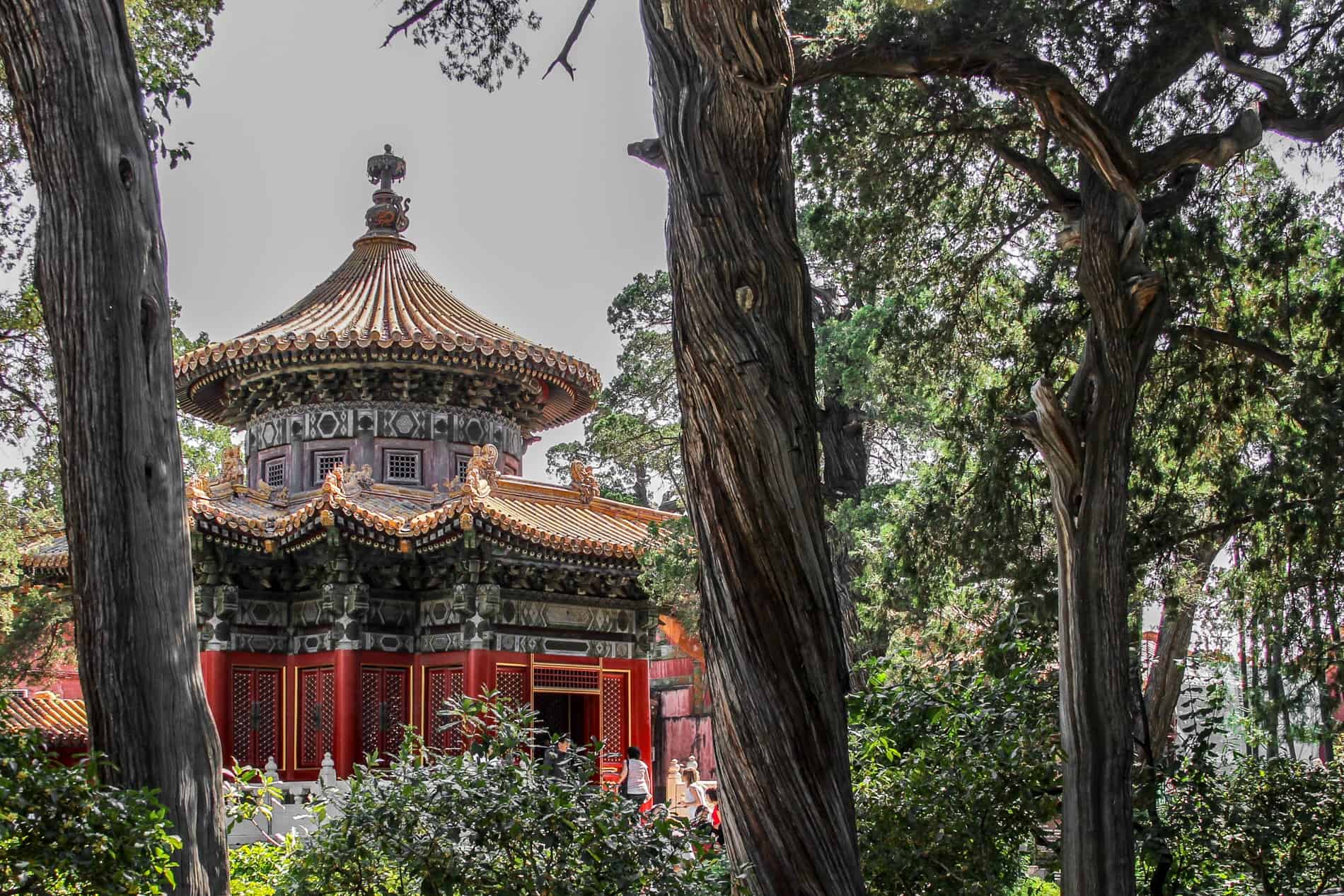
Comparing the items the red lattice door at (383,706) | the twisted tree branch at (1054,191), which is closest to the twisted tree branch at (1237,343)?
the twisted tree branch at (1054,191)

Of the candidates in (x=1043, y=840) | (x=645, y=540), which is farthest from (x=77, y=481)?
(x=645, y=540)

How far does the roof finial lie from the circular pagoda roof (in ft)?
0.12

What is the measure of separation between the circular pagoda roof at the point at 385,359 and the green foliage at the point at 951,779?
9.14 metres

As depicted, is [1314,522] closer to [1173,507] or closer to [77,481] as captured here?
[1173,507]

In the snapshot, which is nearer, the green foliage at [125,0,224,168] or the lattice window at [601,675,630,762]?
the green foliage at [125,0,224,168]

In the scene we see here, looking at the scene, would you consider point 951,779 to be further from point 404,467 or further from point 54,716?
point 54,716

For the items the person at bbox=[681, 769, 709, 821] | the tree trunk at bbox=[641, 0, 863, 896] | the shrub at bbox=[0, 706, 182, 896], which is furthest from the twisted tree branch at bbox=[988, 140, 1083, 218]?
the person at bbox=[681, 769, 709, 821]

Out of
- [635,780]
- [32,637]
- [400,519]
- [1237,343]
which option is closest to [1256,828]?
[1237,343]

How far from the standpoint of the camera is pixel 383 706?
14133 mm

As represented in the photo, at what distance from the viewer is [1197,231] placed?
880 cm

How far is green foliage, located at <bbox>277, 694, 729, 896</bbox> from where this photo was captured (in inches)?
174

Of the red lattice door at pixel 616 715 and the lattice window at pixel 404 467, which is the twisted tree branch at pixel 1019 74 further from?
the red lattice door at pixel 616 715

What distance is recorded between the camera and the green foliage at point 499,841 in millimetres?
4422

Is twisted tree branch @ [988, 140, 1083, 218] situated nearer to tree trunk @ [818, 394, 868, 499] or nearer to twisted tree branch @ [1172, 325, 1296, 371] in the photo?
twisted tree branch @ [1172, 325, 1296, 371]
